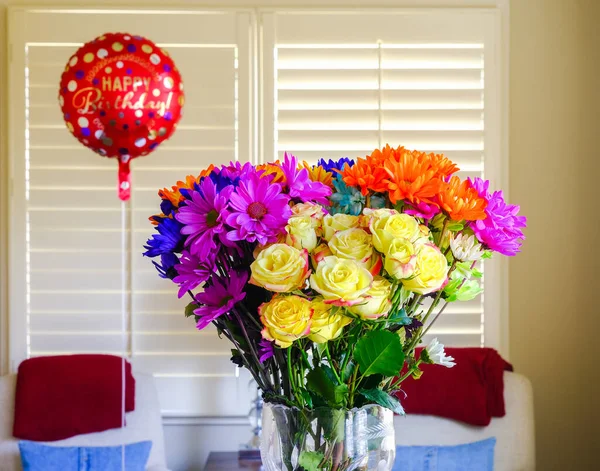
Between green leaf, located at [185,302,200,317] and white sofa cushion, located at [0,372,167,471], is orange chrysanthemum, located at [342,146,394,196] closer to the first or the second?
green leaf, located at [185,302,200,317]

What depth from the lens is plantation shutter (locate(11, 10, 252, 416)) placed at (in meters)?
2.67

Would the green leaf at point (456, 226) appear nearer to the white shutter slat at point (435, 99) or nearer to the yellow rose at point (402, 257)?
the yellow rose at point (402, 257)

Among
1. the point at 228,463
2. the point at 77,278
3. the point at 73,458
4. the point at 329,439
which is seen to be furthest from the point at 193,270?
the point at 77,278

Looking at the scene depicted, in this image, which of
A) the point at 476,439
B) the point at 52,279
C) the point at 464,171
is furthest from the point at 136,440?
the point at 464,171

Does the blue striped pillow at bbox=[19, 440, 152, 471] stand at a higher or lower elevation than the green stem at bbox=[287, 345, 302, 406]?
lower

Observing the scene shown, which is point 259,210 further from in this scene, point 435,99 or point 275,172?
point 435,99

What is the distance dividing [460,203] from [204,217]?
29 centimetres

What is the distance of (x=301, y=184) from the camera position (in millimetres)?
853

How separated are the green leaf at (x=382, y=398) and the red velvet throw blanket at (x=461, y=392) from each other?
5.35 ft

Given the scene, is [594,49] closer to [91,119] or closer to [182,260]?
[91,119]

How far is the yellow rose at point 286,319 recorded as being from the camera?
2.52ft

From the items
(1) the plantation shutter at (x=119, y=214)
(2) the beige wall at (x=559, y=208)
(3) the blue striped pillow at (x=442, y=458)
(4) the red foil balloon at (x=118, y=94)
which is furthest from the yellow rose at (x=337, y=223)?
(2) the beige wall at (x=559, y=208)

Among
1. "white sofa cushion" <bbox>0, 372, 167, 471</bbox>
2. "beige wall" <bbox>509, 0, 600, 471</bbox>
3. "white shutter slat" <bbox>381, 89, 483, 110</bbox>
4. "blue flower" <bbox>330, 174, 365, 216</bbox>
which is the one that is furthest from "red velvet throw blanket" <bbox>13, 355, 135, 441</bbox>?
"blue flower" <bbox>330, 174, 365, 216</bbox>

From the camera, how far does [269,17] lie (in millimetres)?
2662
